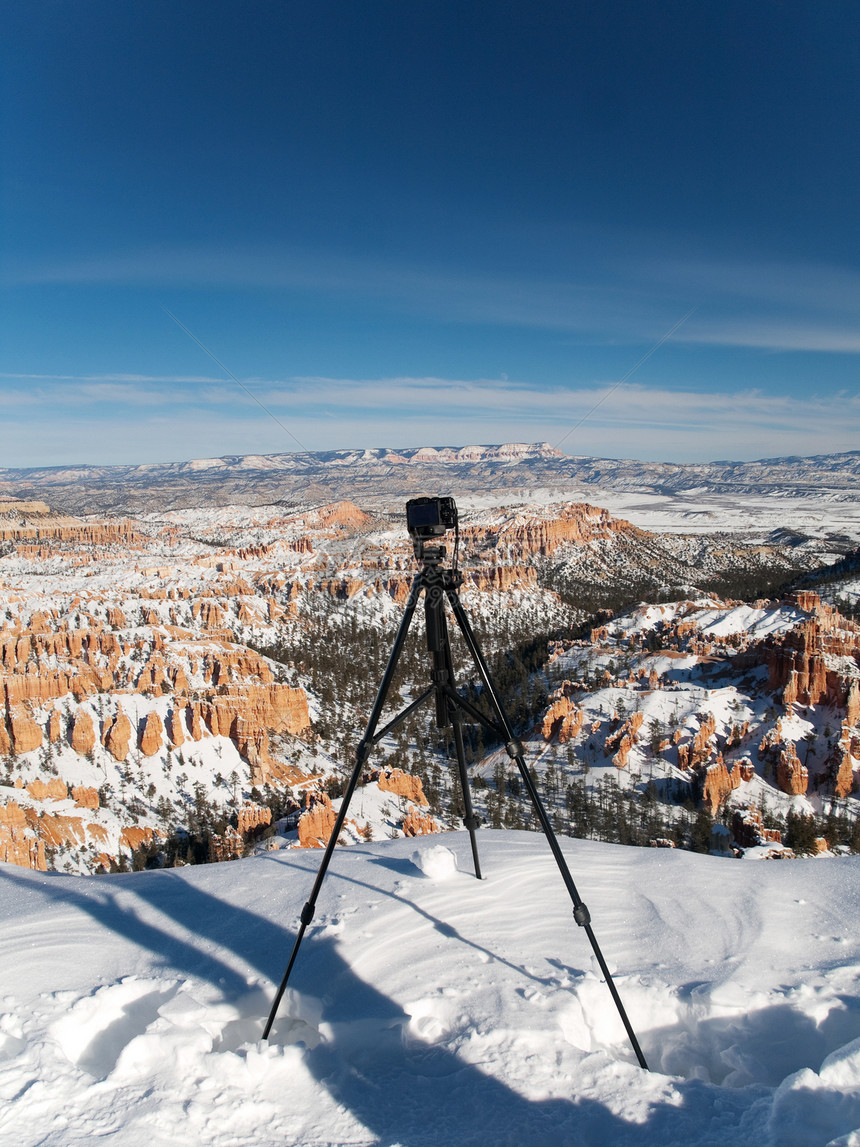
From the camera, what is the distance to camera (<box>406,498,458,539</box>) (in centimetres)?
424

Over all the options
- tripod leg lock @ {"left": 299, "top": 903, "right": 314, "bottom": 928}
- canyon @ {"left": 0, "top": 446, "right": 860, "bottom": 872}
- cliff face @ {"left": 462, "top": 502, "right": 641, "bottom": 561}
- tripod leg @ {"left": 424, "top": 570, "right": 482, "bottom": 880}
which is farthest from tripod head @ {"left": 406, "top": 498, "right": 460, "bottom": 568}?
cliff face @ {"left": 462, "top": 502, "right": 641, "bottom": 561}

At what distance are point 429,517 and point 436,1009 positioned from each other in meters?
3.00

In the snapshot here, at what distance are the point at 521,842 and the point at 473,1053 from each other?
3121mm

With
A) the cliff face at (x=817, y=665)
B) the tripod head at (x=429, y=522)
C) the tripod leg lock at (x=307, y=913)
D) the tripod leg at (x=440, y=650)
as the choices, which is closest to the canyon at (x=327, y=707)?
the cliff face at (x=817, y=665)

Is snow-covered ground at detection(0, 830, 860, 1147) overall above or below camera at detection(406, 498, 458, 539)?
below

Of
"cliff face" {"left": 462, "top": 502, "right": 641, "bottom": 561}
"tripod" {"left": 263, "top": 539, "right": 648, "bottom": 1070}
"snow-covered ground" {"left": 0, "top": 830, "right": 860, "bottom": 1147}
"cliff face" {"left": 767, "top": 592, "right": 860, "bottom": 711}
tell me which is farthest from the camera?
"cliff face" {"left": 462, "top": 502, "right": 641, "bottom": 561}

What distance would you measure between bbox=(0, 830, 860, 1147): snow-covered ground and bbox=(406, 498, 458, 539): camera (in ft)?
9.17

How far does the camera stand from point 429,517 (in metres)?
4.26

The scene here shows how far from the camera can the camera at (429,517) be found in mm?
4238

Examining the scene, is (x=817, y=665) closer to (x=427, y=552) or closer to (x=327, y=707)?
(x=327, y=707)

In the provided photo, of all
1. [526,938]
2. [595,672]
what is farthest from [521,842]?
[595,672]

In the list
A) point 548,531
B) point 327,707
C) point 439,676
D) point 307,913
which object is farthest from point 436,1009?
point 548,531

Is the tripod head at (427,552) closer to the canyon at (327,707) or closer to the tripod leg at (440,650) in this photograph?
the tripod leg at (440,650)

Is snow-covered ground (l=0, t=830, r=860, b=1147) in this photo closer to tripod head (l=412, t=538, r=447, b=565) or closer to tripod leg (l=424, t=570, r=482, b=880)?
tripod leg (l=424, t=570, r=482, b=880)
